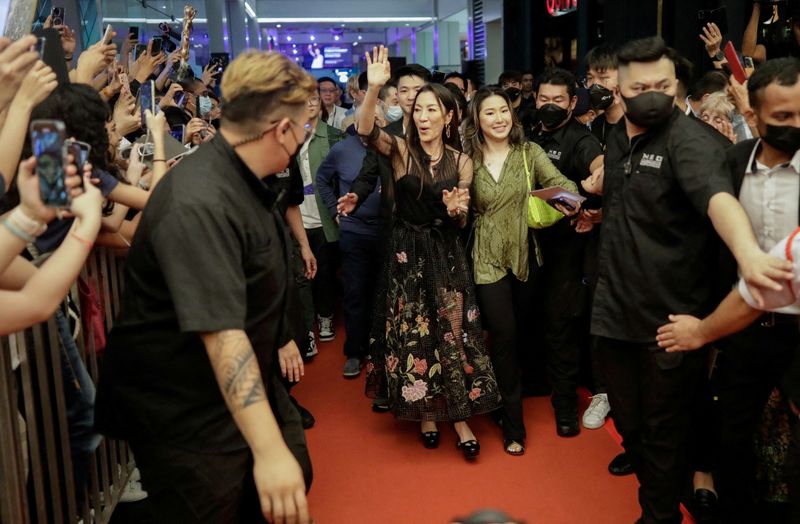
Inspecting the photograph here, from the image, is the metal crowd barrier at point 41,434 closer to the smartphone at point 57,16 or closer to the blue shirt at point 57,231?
the blue shirt at point 57,231

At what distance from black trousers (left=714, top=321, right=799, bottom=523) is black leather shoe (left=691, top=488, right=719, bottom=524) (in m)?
0.14

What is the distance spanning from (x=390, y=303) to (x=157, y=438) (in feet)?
6.44

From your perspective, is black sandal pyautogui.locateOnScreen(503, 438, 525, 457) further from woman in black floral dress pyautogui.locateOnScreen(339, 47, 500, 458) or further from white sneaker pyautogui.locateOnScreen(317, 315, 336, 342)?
white sneaker pyautogui.locateOnScreen(317, 315, 336, 342)

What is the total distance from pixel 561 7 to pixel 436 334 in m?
7.58

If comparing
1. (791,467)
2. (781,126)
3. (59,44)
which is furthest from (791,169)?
(59,44)

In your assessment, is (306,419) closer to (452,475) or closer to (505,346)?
(452,475)

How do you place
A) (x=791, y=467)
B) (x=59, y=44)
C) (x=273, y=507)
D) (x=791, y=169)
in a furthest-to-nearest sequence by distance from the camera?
(x=59, y=44)
(x=791, y=169)
(x=791, y=467)
(x=273, y=507)

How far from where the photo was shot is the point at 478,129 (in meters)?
3.65

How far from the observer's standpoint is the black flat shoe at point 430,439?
3.56m

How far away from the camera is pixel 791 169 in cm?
209

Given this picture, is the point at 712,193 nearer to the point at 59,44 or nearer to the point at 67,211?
the point at 67,211

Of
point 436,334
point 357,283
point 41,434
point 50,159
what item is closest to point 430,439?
point 436,334

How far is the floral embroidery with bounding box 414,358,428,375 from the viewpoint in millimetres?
3459

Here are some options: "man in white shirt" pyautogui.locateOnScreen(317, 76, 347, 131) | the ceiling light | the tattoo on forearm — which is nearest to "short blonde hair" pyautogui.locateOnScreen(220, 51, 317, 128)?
the tattoo on forearm
